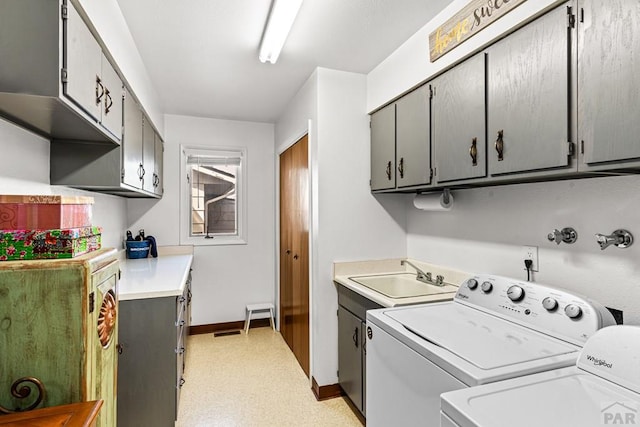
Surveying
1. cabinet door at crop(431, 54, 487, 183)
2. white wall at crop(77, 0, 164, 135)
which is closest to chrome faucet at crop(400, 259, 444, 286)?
cabinet door at crop(431, 54, 487, 183)

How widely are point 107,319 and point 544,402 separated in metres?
1.44

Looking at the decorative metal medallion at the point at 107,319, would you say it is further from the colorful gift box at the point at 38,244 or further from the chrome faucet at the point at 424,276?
the chrome faucet at the point at 424,276

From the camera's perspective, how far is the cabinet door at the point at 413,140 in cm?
195

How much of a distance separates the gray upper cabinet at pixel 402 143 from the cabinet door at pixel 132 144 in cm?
168

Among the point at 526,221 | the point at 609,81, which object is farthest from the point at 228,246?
the point at 609,81

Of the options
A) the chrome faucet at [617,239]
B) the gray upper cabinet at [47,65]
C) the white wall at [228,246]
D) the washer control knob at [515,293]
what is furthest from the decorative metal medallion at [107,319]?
the white wall at [228,246]

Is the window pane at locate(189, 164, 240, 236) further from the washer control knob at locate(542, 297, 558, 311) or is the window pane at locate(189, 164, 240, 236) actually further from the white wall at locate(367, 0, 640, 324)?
the washer control knob at locate(542, 297, 558, 311)

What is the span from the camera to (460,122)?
169 centimetres

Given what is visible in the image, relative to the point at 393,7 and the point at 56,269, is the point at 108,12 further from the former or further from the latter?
the point at 393,7

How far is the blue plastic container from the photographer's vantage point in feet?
10.6

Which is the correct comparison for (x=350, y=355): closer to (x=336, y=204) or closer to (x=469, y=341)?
(x=336, y=204)

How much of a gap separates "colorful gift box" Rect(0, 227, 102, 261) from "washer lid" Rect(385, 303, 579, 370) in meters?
1.27

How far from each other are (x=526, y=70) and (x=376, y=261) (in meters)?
1.64

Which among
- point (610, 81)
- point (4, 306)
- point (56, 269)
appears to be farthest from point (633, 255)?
point (4, 306)
